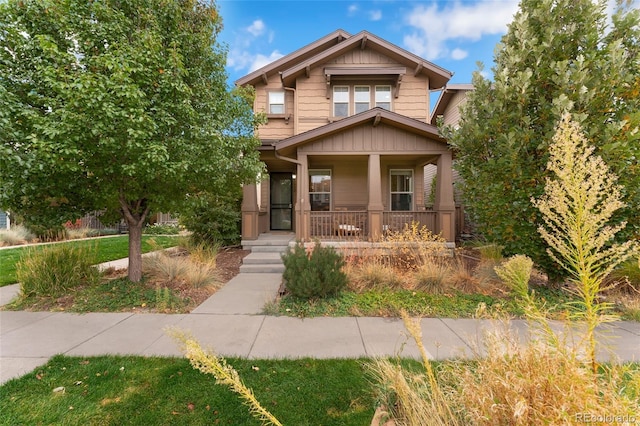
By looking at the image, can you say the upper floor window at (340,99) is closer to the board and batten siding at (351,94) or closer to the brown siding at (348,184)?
the board and batten siding at (351,94)

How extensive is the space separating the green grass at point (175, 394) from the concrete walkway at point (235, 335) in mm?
260

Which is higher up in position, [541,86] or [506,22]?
[506,22]

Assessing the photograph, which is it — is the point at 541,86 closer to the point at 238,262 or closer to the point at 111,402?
the point at 111,402

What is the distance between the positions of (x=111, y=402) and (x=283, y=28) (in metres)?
11.0

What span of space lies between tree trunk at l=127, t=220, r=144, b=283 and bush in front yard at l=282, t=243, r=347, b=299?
314cm

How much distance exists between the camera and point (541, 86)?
4535 millimetres

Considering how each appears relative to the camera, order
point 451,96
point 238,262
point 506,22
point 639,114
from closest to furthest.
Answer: point 639,114 < point 506,22 < point 238,262 < point 451,96

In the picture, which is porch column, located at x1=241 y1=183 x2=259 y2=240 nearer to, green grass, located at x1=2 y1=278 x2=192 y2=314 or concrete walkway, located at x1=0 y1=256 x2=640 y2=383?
green grass, located at x1=2 y1=278 x2=192 y2=314

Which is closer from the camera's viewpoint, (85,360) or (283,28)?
(85,360)

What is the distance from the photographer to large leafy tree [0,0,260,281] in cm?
354

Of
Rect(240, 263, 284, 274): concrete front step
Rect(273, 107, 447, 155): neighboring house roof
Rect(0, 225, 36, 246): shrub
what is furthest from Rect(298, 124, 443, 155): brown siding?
Rect(0, 225, 36, 246): shrub

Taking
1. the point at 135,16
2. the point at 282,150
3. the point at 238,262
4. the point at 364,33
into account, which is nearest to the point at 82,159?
the point at 135,16

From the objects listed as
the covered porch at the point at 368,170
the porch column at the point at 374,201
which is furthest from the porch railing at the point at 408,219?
the porch column at the point at 374,201

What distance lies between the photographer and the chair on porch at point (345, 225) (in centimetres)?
838
